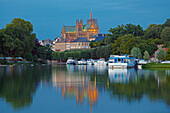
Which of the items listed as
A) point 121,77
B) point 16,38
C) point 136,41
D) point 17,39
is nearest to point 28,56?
point 16,38

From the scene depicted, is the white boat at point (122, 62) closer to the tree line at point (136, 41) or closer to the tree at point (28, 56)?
the tree line at point (136, 41)

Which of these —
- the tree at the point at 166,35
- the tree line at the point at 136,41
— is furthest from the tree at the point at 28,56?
the tree at the point at 166,35

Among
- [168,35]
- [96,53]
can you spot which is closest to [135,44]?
[168,35]

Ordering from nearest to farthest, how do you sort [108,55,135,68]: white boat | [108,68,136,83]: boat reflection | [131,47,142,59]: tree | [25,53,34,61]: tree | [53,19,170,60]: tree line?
1. [108,68,136,83]: boat reflection
2. [108,55,135,68]: white boat
3. [131,47,142,59]: tree
4. [53,19,170,60]: tree line
5. [25,53,34,61]: tree

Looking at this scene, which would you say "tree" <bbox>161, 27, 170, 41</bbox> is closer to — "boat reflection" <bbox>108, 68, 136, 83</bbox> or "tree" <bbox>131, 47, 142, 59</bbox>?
"tree" <bbox>131, 47, 142, 59</bbox>

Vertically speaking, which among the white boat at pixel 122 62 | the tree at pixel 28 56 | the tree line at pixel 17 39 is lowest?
the white boat at pixel 122 62

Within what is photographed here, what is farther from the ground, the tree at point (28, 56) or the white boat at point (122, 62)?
the tree at point (28, 56)

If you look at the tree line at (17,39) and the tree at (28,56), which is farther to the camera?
the tree at (28,56)

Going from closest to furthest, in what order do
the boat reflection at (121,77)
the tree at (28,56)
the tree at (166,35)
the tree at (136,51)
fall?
the boat reflection at (121,77) < the tree at (136,51) < the tree at (28,56) < the tree at (166,35)

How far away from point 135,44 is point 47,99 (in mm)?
78040

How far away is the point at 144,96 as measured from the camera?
19203mm

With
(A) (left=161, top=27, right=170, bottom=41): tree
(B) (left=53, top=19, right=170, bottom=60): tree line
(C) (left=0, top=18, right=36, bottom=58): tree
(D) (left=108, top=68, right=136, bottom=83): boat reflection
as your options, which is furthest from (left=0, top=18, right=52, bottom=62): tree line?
(D) (left=108, top=68, right=136, bottom=83): boat reflection

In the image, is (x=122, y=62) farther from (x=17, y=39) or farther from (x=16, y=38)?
(x=16, y=38)

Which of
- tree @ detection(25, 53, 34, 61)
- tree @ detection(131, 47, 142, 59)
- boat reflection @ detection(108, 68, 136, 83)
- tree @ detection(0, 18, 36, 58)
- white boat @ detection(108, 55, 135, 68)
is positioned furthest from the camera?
tree @ detection(25, 53, 34, 61)
